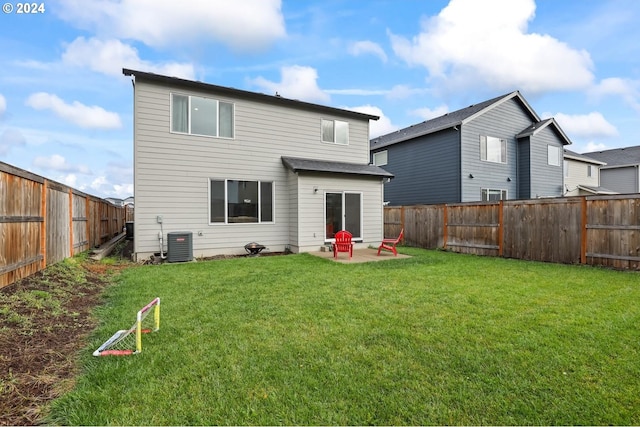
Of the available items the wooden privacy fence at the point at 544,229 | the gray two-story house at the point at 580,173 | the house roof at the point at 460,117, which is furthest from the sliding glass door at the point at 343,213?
the gray two-story house at the point at 580,173

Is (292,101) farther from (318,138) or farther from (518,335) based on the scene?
(518,335)

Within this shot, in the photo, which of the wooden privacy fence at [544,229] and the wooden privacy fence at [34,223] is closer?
the wooden privacy fence at [34,223]

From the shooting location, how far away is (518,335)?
3387 mm

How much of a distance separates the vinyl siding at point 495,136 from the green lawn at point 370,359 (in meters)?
10.7

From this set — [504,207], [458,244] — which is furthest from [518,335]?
[458,244]

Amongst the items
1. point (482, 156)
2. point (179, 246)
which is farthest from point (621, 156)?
point (179, 246)

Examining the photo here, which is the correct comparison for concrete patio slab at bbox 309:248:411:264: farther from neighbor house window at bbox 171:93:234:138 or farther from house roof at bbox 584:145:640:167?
house roof at bbox 584:145:640:167

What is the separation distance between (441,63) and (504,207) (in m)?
7.75

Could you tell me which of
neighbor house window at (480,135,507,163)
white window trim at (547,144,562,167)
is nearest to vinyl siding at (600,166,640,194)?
white window trim at (547,144,562,167)

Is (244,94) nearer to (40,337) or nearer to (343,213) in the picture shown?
(343,213)

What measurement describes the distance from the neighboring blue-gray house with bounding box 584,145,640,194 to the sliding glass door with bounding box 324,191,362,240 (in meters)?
25.5

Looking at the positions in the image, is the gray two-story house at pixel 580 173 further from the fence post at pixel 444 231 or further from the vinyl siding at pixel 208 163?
the vinyl siding at pixel 208 163

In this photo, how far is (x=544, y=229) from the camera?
9.01 meters

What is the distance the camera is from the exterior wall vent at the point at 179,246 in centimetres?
891
